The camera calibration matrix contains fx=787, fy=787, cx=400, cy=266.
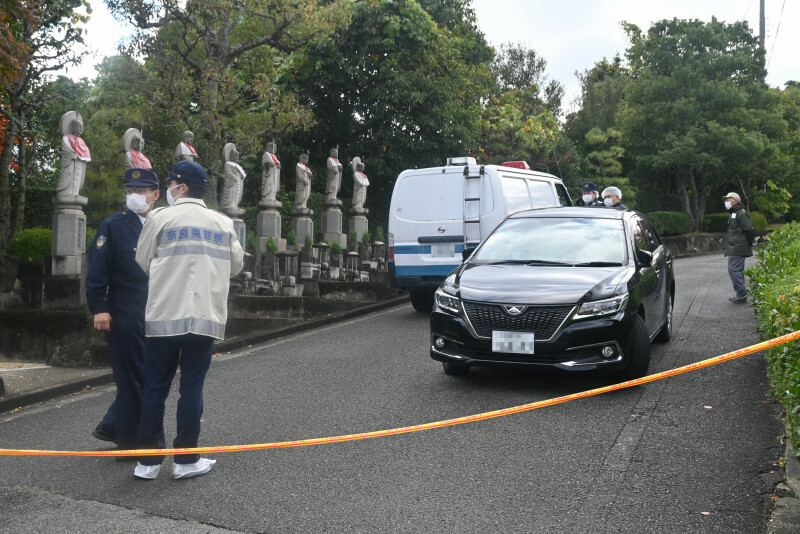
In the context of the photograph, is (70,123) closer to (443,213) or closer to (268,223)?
(268,223)

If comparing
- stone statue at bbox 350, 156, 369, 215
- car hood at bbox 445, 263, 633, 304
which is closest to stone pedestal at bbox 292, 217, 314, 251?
stone statue at bbox 350, 156, 369, 215

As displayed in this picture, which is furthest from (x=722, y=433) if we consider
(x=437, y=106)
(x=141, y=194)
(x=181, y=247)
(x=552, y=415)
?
(x=437, y=106)

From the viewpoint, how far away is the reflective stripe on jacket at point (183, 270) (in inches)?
175

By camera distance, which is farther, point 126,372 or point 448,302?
point 448,302

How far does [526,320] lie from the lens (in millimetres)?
6406

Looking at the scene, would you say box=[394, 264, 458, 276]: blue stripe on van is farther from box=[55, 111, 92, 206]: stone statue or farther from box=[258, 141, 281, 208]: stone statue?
box=[55, 111, 92, 206]: stone statue

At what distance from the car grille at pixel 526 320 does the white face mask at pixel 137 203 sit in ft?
9.45

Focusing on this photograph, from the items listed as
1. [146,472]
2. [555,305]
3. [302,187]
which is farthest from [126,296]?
[302,187]

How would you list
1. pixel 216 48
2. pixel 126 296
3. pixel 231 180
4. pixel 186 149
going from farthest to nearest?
pixel 216 48
pixel 231 180
pixel 186 149
pixel 126 296

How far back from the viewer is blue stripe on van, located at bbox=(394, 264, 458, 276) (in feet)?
38.8

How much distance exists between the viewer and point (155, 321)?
4.46m

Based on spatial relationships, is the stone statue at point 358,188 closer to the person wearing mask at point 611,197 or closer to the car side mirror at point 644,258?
the person wearing mask at point 611,197

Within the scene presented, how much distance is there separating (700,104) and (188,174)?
32.5m

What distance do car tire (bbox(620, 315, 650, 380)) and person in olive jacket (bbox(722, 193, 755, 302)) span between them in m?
6.74
